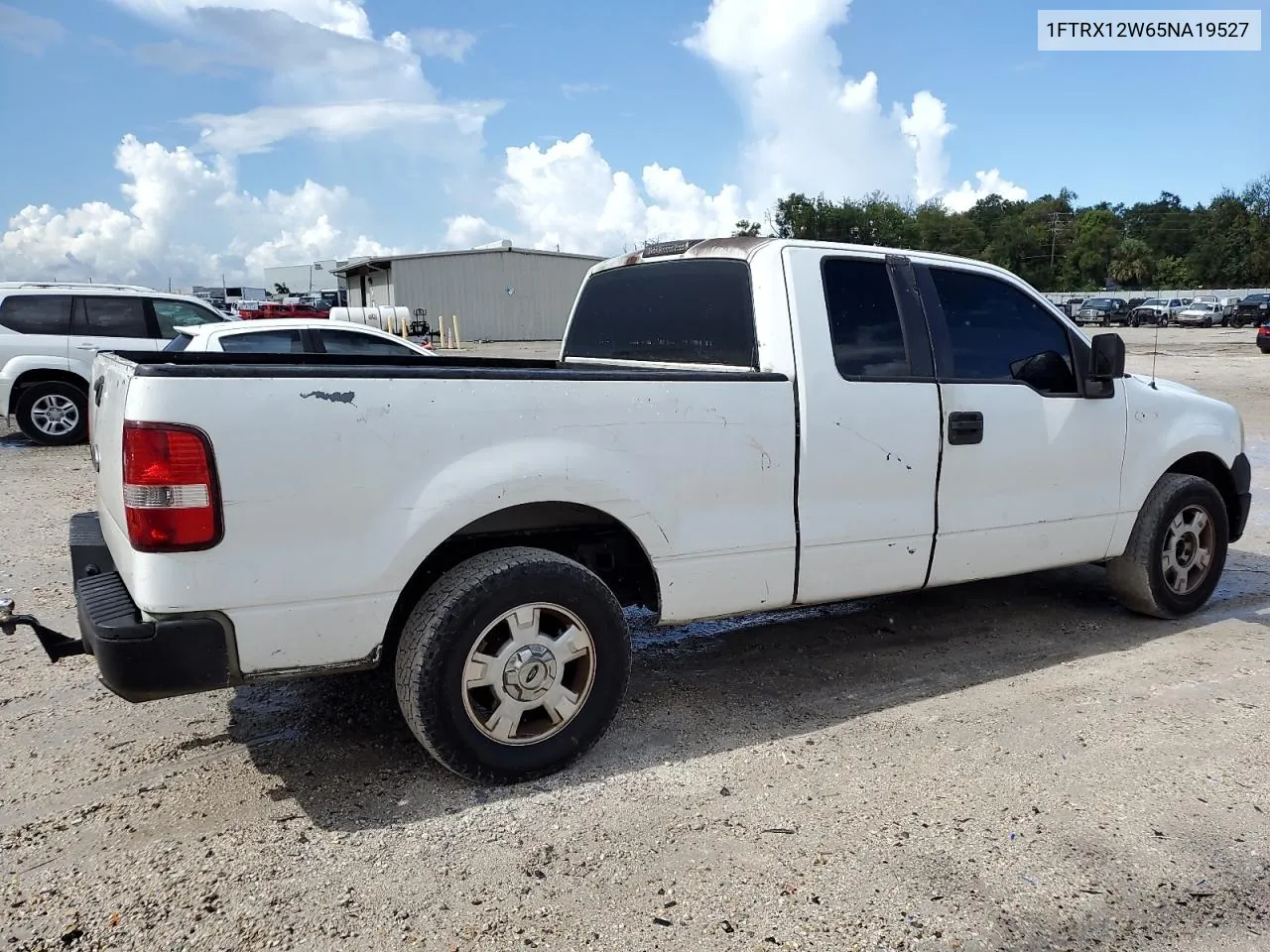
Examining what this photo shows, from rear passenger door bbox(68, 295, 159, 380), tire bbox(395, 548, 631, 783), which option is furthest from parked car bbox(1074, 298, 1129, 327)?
tire bbox(395, 548, 631, 783)

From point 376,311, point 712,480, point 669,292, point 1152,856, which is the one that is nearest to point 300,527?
point 712,480

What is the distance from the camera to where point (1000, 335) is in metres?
4.59

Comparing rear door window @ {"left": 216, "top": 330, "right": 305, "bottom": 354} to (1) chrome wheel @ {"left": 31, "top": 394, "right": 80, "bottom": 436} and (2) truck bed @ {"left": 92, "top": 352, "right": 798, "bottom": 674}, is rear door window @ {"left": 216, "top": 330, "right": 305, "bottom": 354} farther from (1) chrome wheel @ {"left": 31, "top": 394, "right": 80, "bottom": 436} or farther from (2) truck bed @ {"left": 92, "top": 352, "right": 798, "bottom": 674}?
(2) truck bed @ {"left": 92, "top": 352, "right": 798, "bottom": 674}

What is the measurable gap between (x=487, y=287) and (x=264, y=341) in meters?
33.1

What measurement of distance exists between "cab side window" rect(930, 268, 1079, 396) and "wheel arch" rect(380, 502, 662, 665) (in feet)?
5.52

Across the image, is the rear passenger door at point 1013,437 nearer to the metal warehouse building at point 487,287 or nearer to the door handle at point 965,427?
the door handle at point 965,427

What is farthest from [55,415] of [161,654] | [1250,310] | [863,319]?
[1250,310]

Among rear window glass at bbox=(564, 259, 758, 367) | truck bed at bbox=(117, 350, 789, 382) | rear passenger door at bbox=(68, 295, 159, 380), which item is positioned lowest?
truck bed at bbox=(117, 350, 789, 382)

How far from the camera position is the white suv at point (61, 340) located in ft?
38.6

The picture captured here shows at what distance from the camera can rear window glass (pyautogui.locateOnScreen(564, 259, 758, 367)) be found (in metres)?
4.16

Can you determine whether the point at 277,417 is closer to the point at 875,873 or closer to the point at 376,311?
the point at 875,873

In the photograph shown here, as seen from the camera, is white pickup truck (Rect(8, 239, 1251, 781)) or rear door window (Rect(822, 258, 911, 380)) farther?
rear door window (Rect(822, 258, 911, 380))

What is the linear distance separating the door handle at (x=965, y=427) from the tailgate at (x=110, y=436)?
317 centimetres

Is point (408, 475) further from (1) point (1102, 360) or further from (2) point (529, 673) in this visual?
(1) point (1102, 360)
